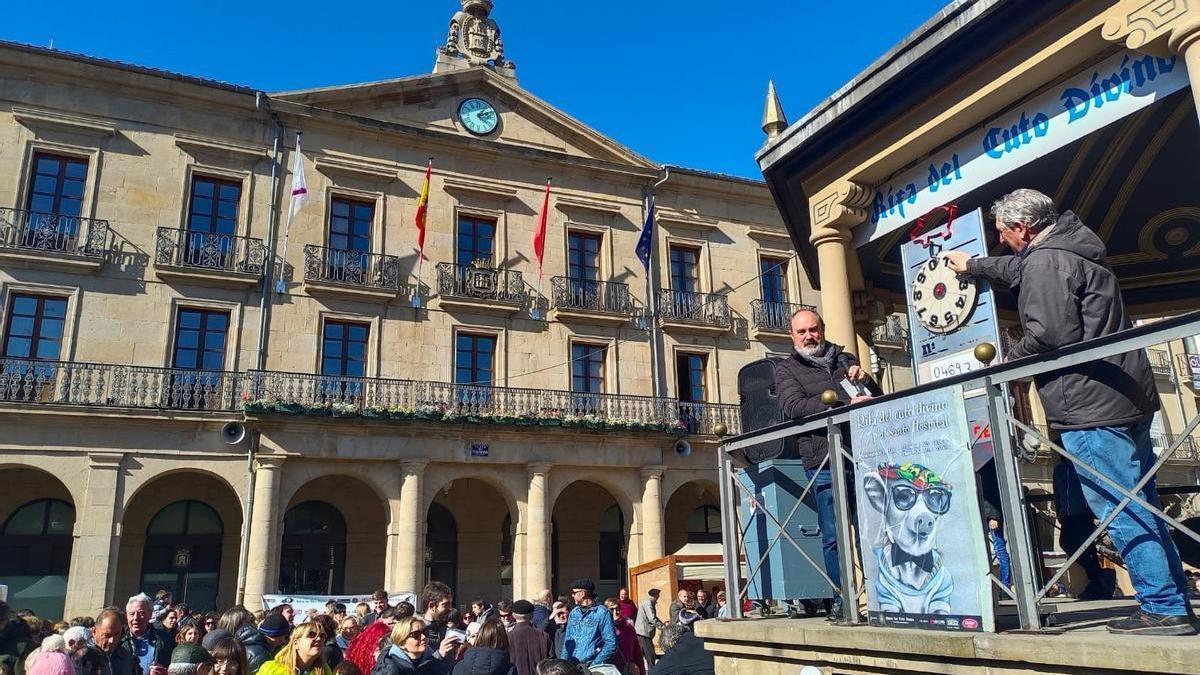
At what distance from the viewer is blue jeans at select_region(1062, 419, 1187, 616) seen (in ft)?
10.2

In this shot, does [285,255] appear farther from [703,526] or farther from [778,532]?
[778,532]

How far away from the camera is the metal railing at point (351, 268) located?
20.9 meters

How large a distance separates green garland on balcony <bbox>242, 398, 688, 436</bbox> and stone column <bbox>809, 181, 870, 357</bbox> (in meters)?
14.5

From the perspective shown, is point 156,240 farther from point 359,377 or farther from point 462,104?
point 462,104

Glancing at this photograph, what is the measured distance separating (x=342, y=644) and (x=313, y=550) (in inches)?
566

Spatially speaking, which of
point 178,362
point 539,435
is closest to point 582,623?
point 539,435

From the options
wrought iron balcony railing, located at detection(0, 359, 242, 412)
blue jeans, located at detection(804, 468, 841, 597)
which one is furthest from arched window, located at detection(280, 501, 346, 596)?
blue jeans, located at detection(804, 468, 841, 597)

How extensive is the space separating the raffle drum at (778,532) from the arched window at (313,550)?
709 inches

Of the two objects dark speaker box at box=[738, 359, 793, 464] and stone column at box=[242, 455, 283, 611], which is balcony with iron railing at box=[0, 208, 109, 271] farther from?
dark speaker box at box=[738, 359, 793, 464]

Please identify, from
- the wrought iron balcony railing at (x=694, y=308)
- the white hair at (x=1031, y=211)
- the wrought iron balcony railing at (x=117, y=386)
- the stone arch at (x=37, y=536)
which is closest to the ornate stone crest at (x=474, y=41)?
the wrought iron balcony railing at (x=694, y=308)

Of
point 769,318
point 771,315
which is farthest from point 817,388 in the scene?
point 771,315

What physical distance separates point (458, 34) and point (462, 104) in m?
3.37

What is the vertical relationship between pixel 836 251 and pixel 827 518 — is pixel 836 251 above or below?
above

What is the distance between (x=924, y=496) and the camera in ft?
11.7
